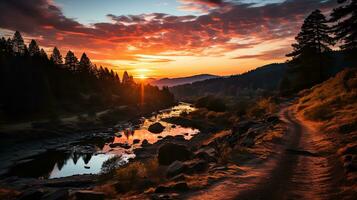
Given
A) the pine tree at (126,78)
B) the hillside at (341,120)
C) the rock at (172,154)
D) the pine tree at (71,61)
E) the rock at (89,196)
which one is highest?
the pine tree at (71,61)

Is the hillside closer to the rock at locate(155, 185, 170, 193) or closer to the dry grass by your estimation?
the dry grass

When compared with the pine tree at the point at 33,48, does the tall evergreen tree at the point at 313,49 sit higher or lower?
lower

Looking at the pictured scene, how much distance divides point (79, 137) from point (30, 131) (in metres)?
9.16

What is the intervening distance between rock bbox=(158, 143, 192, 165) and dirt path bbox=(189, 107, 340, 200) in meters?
8.08

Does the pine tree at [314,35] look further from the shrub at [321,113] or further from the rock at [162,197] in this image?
the rock at [162,197]

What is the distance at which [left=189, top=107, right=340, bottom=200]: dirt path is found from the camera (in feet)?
32.6

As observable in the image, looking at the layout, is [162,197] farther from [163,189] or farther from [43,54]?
[43,54]

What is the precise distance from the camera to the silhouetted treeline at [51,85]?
7044cm

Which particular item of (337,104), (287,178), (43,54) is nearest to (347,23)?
(337,104)

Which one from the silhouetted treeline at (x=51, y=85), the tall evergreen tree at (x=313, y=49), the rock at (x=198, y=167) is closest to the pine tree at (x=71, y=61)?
the silhouetted treeline at (x=51, y=85)

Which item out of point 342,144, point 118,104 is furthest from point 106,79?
point 342,144

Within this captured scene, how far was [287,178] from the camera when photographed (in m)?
11.5

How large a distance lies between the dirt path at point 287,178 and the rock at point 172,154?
26.5ft

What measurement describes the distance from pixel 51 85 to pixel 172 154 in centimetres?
7835
